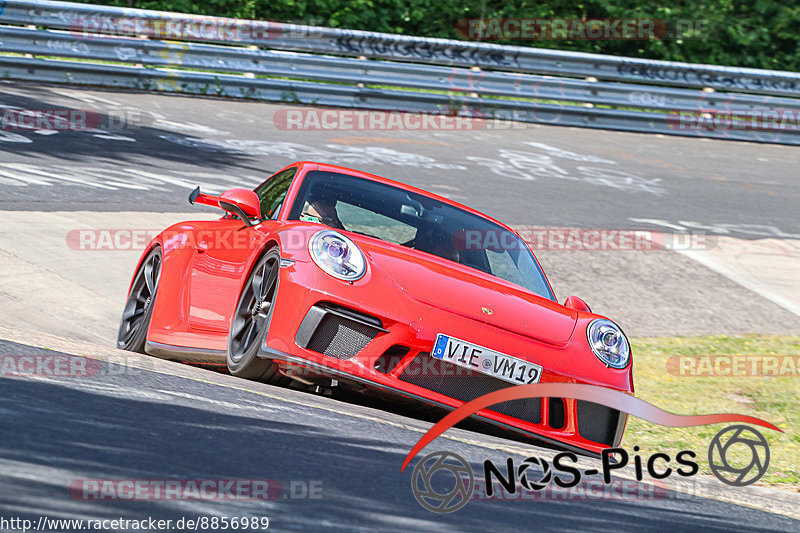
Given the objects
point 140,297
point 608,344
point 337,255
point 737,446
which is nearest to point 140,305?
point 140,297

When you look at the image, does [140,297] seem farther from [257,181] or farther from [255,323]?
[257,181]

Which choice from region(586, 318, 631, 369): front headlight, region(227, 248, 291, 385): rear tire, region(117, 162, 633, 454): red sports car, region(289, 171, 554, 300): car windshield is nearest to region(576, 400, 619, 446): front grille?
region(117, 162, 633, 454): red sports car

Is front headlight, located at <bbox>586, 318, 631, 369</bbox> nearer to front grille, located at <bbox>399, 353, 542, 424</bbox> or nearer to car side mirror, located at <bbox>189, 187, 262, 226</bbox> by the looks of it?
front grille, located at <bbox>399, 353, 542, 424</bbox>

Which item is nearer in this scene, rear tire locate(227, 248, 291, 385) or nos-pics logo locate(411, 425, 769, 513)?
nos-pics logo locate(411, 425, 769, 513)

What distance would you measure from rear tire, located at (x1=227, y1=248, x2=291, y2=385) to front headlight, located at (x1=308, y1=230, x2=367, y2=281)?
19cm

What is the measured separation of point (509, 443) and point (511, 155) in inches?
420

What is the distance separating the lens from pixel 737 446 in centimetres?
673

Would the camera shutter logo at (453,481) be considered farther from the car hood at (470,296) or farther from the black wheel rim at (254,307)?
the black wheel rim at (254,307)

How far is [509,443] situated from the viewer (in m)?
5.21

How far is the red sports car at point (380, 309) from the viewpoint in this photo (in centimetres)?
516

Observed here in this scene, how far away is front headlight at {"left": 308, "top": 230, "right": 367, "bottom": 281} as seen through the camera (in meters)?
5.31

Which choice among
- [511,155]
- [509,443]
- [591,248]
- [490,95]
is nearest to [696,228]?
[591,248]

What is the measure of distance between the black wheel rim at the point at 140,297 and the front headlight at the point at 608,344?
272 centimetres

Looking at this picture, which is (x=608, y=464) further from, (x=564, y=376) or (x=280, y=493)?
(x=280, y=493)
